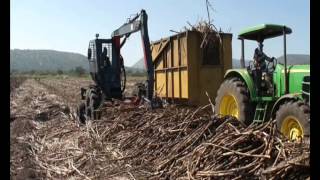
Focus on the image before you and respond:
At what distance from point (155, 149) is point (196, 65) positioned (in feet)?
14.9

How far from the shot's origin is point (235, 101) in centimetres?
929

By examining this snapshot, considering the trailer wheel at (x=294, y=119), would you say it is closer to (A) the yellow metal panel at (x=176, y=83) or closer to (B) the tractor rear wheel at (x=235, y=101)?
(B) the tractor rear wheel at (x=235, y=101)

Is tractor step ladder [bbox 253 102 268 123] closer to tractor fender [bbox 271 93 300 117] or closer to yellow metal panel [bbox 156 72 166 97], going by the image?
tractor fender [bbox 271 93 300 117]

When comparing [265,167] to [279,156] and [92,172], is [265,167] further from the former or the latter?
[92,172]

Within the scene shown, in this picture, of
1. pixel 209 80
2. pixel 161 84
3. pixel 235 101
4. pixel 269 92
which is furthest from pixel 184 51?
pixel 269 92

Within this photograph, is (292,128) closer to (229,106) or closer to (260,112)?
(260,112)

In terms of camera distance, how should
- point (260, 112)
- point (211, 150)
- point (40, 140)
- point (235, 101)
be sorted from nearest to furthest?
point (211, 150), point (260, 112), point (235, 101), point (40, 140)

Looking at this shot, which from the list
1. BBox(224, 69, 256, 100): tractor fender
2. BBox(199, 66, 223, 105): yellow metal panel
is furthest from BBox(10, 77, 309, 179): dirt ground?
BBox(199, 66, 223, 105): yellow metal panel

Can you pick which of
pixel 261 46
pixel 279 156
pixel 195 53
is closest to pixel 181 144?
pixel 279 156

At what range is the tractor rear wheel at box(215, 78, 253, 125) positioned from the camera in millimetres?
8812

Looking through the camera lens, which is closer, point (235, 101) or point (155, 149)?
point (155, 149)

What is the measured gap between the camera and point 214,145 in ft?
20.6

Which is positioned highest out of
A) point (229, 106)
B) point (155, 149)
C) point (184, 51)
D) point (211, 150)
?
point (184, 51)

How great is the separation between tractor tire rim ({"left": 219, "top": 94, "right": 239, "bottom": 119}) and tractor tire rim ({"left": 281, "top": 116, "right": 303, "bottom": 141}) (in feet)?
7.52
